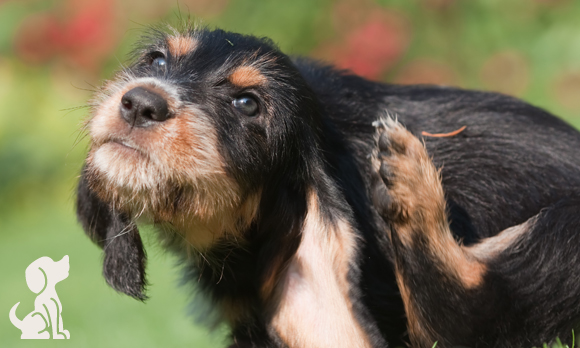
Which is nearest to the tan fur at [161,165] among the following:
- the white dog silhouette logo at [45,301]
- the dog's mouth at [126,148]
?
the dog's mouth at [126,148]

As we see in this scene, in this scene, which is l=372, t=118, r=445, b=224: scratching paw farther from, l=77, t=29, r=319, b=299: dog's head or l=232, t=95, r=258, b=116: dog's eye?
l=232, t=95, r=258, b=116: dog's eye

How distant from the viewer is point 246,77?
3.89 m

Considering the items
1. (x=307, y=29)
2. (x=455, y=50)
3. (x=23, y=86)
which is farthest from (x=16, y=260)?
(x=455, y=50)

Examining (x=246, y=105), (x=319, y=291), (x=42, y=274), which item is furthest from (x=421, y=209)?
(x=42, y=274)

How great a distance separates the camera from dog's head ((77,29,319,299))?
11.6 ft

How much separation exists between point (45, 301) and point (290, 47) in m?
7.56

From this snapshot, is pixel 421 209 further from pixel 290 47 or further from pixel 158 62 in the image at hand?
pixel 290 47

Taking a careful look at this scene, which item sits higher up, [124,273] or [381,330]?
[124,273]

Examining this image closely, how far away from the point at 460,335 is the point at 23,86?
10.5 meters

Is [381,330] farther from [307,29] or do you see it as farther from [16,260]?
[307,29]

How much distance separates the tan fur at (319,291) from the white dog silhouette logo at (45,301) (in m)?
1.84

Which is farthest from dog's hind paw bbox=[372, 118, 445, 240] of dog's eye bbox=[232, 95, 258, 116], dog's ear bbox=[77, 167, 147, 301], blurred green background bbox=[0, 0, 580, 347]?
blurred green background bbox=[0, 0, 580, 347]

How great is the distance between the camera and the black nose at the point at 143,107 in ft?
11.5

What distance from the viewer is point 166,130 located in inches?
139
